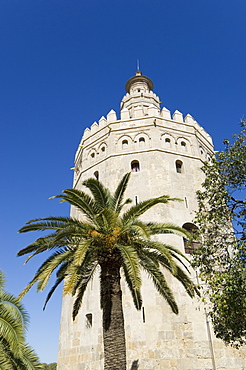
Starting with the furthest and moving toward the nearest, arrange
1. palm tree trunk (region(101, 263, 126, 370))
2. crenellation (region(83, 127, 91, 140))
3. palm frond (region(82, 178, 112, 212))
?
crenellation (region(83, 127, 91, 140)), palm frond (region(82, 178, 112, 212)), palm tree trunk (region(101, 263, 126, 370))

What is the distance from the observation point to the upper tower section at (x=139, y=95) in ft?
80.2

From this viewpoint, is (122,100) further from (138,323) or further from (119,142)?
(138,323)

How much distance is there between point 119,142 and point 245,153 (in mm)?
10093

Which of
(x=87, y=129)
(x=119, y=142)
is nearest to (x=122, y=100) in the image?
(x=87, y=129)

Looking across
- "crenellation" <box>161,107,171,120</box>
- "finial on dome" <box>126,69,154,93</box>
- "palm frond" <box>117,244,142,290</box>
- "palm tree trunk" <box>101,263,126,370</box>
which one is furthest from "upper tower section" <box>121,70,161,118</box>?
"palm frond" <box>117,244,142,290</box>

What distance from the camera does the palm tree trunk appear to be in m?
9.20

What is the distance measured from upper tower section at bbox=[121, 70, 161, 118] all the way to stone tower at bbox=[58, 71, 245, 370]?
0.56ft

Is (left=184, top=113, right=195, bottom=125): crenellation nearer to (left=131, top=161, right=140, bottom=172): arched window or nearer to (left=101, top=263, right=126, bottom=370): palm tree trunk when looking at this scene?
(left=131, top=161, right=140, bottom=172): arched window

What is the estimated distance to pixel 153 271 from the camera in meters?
9.98

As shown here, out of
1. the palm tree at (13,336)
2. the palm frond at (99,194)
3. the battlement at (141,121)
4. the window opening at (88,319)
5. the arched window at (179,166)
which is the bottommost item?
the palm tree at (13,336)

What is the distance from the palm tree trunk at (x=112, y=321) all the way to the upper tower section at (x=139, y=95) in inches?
607

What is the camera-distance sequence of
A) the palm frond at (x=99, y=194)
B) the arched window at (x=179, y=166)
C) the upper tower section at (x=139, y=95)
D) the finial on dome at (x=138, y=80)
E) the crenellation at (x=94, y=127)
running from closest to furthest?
the palm frond at (x=99, y=194)
the arched window at (x=179, y=166)
the crenellation at (x=94, y=127)
the upper tower section at (x=139, y=95)
the finial on dome at (x=138, y=80)

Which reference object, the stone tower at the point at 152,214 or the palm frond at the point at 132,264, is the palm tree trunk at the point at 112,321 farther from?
the stone tower at the point at 152,214

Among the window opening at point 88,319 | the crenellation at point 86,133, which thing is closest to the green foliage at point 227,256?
the window opening at point 88,319
